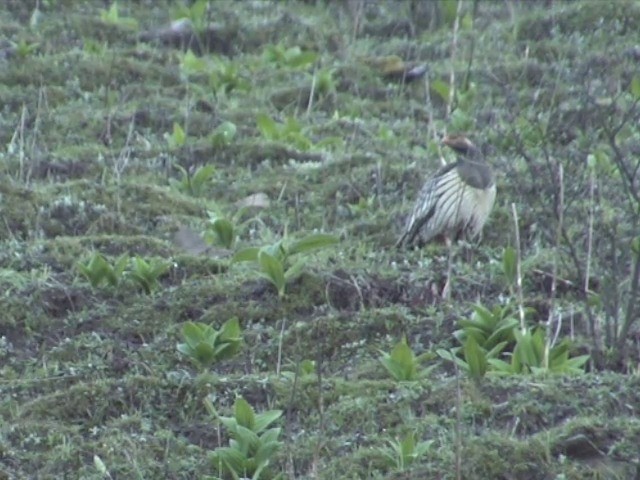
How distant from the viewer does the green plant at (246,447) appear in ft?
21.0

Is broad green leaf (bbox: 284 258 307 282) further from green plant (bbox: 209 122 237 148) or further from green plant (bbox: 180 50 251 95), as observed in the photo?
green plant (bbox: 180 50 251 95)

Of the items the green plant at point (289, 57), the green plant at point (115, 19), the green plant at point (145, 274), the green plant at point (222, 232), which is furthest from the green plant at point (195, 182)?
the green plant at point (115, 19)

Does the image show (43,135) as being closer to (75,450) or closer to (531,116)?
(531,116)

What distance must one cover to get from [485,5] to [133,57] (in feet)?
10.4

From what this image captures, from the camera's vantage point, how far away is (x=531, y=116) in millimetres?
11430

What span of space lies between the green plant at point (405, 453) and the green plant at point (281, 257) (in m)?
1.95

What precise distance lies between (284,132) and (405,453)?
5.27 m

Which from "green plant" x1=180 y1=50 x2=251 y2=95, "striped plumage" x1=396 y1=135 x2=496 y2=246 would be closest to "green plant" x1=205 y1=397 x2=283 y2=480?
"striped plumage" x1=396 y1=135 x2=496 y2=246

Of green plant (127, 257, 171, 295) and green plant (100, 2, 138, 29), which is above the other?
green plant (127, 257, 171, 295)

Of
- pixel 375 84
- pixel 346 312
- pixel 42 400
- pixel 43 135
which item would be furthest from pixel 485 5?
pixel 42 400

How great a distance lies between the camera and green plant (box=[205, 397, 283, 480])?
21.0 ft

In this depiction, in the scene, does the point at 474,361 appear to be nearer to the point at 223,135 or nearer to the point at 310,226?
the point at 310,226

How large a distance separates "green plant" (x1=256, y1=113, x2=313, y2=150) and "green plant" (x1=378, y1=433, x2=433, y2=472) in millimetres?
4989

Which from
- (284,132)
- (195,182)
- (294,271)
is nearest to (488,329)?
(294,271)
